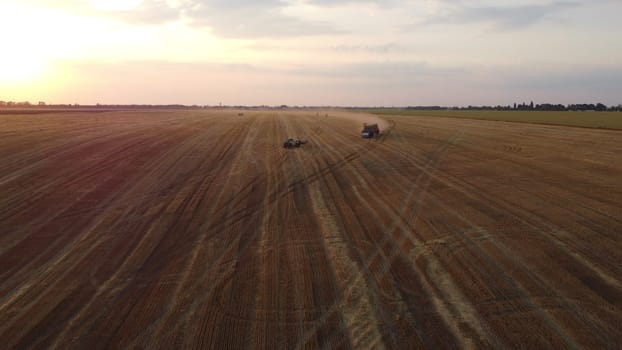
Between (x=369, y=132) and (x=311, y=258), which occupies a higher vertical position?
(x=369, y=132)

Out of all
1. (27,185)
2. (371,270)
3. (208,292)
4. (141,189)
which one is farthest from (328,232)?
(27,185)

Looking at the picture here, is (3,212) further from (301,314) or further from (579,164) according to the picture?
(579,164)

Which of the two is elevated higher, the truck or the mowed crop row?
the truck

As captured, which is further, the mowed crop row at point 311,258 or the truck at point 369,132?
the truck at point 369,132

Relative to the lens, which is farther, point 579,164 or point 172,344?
point 579,164

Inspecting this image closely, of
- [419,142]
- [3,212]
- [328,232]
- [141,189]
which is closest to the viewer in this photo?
[328,232]

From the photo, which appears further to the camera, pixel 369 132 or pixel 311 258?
pixel 369 132

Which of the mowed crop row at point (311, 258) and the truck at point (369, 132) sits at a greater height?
the truck at point (369, 132)

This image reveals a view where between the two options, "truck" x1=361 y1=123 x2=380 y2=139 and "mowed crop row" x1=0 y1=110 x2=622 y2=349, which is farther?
"truck" x1=361 y1=123 x2=380 y2=139
